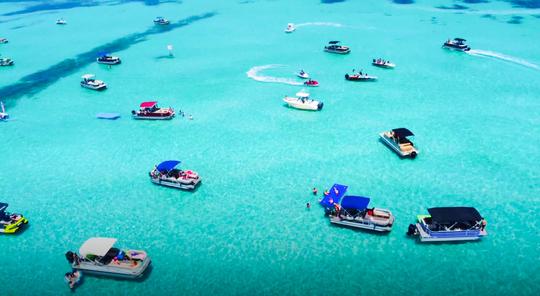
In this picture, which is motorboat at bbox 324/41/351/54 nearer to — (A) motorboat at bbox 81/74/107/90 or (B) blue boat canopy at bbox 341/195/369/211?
(A) motorboat at bbox 81/74/107/90

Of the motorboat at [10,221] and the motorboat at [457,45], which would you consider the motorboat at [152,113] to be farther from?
the motorboat at [457,45]

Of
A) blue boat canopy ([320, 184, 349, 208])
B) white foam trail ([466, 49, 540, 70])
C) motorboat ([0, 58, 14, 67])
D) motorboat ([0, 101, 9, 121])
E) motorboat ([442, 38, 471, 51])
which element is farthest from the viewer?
motorboat ([0, 58, 14, 67])

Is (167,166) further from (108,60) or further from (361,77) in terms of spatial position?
(108,60)

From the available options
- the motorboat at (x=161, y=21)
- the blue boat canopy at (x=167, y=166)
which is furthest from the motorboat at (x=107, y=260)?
the motorboat at (x=161, y=21)

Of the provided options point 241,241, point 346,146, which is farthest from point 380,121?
point 241,241

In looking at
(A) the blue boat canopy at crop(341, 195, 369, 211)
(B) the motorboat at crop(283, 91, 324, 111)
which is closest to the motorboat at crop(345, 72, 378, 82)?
(B) the motorboat at crop(283, 91, 324, 111)

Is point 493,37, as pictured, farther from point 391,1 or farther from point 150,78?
point 150,78
